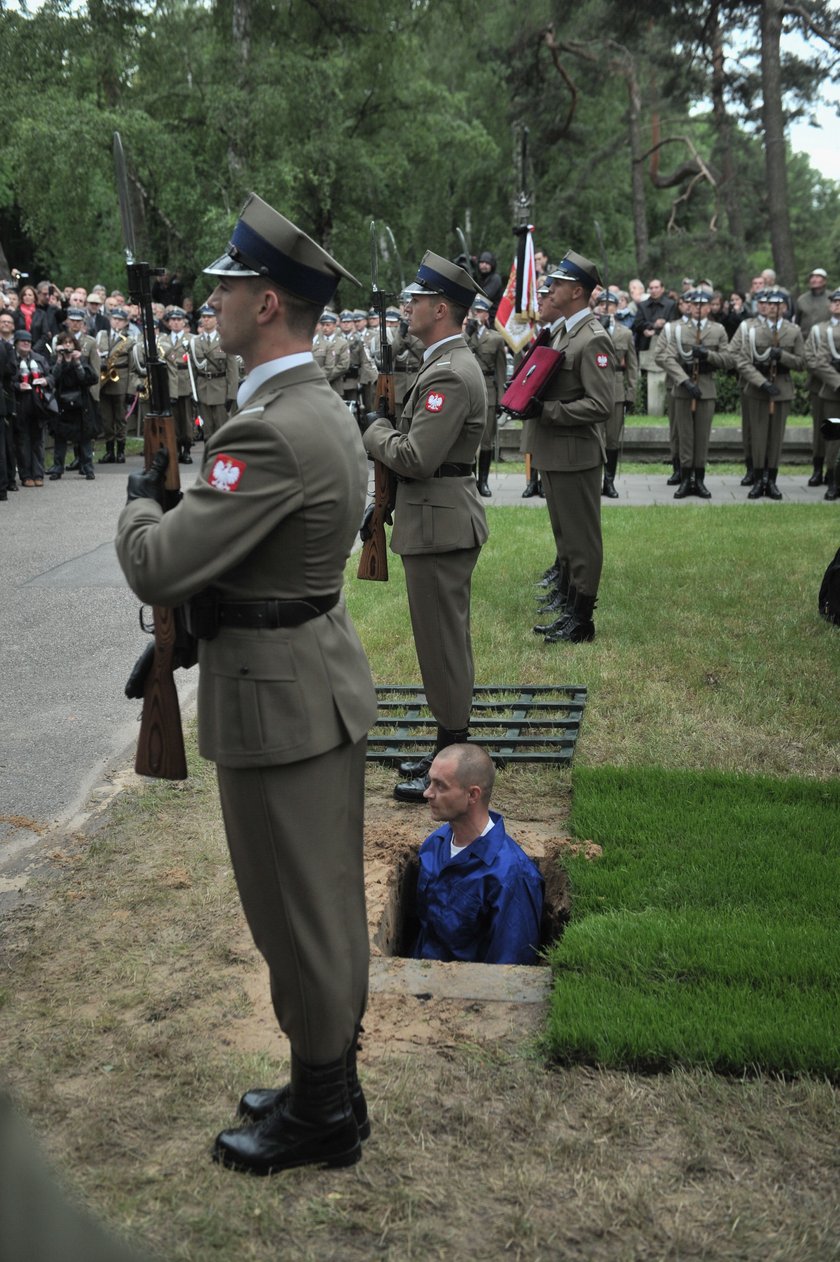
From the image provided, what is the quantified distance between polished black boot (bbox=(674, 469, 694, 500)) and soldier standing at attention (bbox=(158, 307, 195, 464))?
22.9 feet

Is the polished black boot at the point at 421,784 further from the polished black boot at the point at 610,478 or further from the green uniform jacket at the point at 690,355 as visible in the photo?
the green uniform jacket at the point at 690,355

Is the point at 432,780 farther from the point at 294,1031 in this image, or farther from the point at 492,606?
the point at 492,606

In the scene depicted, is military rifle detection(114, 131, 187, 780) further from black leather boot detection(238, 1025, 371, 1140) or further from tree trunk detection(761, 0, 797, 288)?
tree trunk detection(761, 0, 797, 288)

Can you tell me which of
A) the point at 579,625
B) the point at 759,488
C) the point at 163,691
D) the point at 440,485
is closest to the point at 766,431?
the point at 759,488

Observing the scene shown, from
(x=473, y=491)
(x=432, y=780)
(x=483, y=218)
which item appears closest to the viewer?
(x=432, y=780)

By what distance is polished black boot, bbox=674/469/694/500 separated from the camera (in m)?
15.4

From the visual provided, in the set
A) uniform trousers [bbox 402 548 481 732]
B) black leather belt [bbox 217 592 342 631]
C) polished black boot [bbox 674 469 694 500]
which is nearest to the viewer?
black leather belt [bbox 217 592 342 631]

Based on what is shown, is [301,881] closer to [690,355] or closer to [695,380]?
[695,380]

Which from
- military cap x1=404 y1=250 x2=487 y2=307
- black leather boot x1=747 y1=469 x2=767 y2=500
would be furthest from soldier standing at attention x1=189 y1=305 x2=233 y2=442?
military cap x1=404 y1=250 x2=487 y2=307

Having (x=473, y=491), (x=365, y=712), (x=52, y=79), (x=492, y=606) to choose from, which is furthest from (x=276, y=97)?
(x=365, y=712)

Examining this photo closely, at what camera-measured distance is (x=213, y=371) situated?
19156 millimetres

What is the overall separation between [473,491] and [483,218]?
3579cm

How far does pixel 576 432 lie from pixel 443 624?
2893 millimetres

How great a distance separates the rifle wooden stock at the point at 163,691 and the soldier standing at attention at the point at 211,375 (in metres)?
15.9
